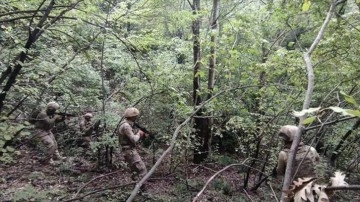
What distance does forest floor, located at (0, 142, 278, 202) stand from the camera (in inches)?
287

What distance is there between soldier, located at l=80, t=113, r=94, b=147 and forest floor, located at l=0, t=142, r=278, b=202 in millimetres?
623

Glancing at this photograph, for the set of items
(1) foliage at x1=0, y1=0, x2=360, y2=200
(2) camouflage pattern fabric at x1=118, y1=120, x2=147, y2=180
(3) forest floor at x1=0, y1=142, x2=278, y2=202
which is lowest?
(3) forest floor at x1=0, y1=142, x2=278, y2=202

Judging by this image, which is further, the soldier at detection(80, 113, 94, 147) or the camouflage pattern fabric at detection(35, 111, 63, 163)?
the soldier at detection(80, 113, 94, 147)

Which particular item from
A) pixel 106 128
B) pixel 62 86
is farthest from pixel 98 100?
pixel 62 86

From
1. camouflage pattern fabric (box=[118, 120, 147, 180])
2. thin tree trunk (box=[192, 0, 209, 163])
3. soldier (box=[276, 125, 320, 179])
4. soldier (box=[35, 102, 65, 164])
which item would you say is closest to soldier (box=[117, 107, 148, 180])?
camouflage pattern fabric (box=[118, 120, 147, 180])

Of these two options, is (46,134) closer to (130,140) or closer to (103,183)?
(103,183)

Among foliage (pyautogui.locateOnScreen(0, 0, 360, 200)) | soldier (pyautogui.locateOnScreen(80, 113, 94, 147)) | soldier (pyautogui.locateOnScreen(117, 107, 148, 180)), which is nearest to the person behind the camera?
foliage (pyautogui.locateOnScreen(0, 0, 360, 200))

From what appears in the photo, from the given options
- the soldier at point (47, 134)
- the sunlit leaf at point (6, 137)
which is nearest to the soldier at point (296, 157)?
the sunlit leaf at point (6, 137)

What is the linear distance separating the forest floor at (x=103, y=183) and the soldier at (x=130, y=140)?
42cm

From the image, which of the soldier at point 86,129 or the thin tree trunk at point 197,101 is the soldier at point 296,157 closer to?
the thin tree trunk at point 197,101

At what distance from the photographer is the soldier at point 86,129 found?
10.1 meters

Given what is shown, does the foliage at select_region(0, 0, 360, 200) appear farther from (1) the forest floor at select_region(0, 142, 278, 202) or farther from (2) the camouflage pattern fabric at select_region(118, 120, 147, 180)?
(1) the forest floor at select_region(0, 142, 278, 202)

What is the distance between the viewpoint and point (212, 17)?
991cm

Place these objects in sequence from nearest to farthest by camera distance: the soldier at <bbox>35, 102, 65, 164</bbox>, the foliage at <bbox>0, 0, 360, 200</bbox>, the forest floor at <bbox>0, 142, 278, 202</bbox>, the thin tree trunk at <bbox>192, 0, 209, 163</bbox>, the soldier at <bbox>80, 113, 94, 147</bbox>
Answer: the foliage at <bbox>0, 0, 360, 200</bbox> → the forest floor at <bbox>0, 142, 278, 202</bbox> → the thin tree trunk at <bbox>192, 0, 209, 163</bbox> → the soldier at <bbox>35, 102, 65, 164</bbox> → the soldier at <bbox>80, 113, 94, 147</bbox>
